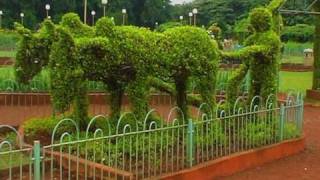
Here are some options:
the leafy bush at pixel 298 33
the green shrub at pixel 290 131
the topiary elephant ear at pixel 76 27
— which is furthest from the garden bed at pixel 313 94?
the leafy bush at pixel 298 33

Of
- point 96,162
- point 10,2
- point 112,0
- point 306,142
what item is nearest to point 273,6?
point 306,142

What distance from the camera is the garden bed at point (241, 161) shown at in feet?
23.9

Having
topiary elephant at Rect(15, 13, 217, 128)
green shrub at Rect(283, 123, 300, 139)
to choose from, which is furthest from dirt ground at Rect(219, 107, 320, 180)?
topiary elephant at Rect(15, 13, 217, 128)

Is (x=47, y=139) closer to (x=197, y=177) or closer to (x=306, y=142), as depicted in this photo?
(x=197, y=177)

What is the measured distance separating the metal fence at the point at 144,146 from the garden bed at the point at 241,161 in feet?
0.48

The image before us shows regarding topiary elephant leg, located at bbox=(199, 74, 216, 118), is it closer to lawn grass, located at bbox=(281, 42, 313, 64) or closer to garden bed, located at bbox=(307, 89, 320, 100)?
garden bed, located at bbox=(307, 89, 320, 100)

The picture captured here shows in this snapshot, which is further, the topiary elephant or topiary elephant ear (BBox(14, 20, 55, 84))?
topiary elephant ear (BBox(14, 20, 55, 84))

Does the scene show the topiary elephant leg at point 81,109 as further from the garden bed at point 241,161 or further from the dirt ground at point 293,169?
the dirt ground at point 293,169

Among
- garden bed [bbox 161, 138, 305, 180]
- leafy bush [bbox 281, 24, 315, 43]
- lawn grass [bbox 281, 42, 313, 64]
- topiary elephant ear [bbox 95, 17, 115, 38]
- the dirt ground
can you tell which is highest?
leafy bush [bbox 281, 24, 315, 43]

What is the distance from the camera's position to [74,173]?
7082 mm

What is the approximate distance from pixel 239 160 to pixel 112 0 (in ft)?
200

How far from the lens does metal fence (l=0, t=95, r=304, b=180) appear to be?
6.41 meters

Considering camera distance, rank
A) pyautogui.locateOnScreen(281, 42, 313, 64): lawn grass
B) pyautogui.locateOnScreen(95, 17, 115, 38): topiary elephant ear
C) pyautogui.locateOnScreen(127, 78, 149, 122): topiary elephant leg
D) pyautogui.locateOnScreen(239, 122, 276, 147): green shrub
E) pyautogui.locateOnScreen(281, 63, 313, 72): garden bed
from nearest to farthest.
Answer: pyautogui.locateOnScreen(95, 17, 115, 38): topiary elephant ear, pyautogui.locateOnScreen(127, 78, 149, 122): topiary elephant leg, pyautogui.locateOnScreen(239, 122, 276, 147): green shrub, pyautogui.locateOnScreen(281, 63, 313, 72): garden bed, pyautogui.locateOnScreen(281, 42, 313, 64): lawn grass

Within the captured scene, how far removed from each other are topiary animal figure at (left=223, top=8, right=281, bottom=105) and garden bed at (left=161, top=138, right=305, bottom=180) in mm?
1012
